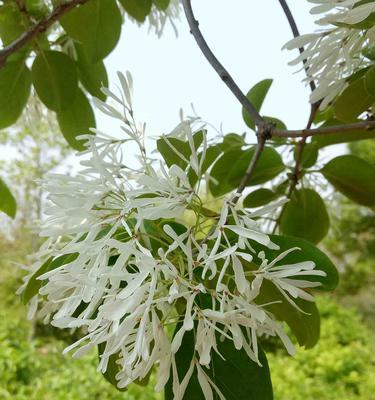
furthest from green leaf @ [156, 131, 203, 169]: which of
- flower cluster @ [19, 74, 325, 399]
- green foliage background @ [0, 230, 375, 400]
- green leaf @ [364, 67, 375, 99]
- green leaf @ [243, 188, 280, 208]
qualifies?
green foliage background @ [0, 230, 375, 400]

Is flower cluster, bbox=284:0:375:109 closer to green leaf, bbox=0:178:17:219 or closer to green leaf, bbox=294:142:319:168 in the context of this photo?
green leaf, bbox=294:142:319:168

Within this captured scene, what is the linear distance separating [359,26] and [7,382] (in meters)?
2.00

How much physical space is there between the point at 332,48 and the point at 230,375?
0.23m

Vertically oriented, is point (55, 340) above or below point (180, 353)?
below

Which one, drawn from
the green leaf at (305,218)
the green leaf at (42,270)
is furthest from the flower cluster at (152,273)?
the green leaf at (305,218)

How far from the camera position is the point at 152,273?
26cm

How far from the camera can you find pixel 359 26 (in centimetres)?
35

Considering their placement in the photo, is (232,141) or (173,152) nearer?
(173,152)

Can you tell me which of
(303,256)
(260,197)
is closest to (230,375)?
(303,256)

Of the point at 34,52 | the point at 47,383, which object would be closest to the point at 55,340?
the point at 47,383

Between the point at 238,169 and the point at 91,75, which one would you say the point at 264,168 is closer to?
the point at 238,169

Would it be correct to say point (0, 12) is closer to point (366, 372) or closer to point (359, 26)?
point (359, 26)

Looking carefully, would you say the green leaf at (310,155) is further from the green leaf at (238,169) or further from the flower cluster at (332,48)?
the flower cluster at (332,48)

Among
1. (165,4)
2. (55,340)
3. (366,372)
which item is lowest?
(55,340)
